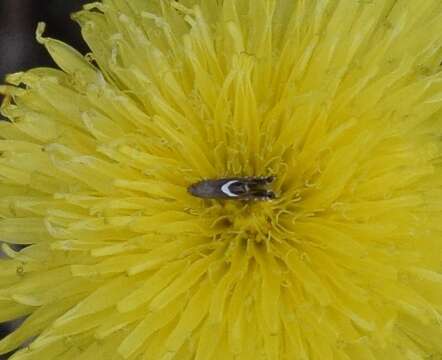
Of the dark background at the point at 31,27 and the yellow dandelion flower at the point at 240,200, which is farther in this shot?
the dark background at the point at 31,27

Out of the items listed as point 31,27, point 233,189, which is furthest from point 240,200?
point 31,27

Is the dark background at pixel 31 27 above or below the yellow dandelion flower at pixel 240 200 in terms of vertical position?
above

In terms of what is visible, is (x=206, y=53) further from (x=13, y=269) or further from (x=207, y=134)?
(x=13, y=269)

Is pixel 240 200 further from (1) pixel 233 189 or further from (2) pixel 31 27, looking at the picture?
(2) pixel 31 27

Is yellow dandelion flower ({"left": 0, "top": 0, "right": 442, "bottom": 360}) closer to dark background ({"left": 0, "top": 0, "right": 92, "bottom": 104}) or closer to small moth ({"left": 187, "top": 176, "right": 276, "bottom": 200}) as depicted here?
small moth ({"left": 187, "top": 176, "right": 276, "bottom": 200})

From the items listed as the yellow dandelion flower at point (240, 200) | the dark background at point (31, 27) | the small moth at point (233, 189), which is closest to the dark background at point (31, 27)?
the dark background at point (31, 27)

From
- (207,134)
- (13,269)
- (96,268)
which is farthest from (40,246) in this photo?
(207,134)

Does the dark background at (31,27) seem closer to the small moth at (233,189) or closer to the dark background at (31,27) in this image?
the dark background at (31,27)
